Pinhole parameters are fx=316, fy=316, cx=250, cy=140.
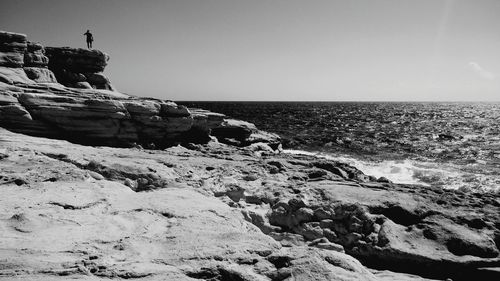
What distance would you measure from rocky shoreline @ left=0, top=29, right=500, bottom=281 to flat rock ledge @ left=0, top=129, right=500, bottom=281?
3 centimetres

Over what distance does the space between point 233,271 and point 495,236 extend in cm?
818

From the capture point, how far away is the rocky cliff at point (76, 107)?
560 inches

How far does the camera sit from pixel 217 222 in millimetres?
7203

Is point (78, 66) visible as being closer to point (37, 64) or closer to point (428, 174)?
point (37, 64)

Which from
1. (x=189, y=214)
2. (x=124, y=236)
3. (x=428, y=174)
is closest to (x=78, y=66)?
(x=189, y=214)

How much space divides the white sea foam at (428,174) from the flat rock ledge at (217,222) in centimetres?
835

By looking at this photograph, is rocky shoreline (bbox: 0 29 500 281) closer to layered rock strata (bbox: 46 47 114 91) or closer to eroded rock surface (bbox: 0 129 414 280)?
eroded rock surface (bbox: 0 129 414 280)

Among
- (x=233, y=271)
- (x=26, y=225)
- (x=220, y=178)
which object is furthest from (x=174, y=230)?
A: (x=220, y=178)

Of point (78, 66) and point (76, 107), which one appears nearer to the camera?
point (76, 107)

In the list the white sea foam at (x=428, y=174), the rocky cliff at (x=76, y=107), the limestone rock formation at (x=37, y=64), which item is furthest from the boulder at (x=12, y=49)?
the white sea foam at (x=428, y=174)

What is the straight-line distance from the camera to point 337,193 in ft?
34.7

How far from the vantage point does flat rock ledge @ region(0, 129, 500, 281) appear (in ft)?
17.4

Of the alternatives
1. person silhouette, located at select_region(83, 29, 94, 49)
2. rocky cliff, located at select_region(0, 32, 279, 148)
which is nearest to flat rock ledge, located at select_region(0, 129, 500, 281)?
rocky cliff, located at select_region(0, 32, 279, 148)

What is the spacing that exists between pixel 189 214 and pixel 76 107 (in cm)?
1073
